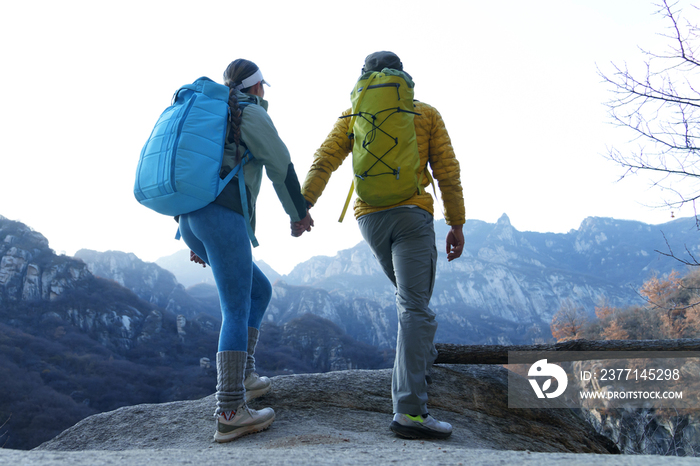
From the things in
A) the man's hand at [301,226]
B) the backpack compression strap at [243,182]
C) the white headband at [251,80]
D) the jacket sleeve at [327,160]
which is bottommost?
the man's hand at [301,226]

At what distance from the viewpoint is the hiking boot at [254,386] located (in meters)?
2.61

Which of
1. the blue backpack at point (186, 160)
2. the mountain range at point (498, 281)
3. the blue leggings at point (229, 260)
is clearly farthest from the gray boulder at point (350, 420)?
the mountain range at point (498, 281)

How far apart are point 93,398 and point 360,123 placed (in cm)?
4844

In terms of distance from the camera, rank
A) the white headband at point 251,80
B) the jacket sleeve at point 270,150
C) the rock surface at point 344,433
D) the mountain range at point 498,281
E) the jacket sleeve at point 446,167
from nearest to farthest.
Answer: the rock surface at point 344,433, the jacket sleeve at point 270,150, the white headband at point 251,80, the jacket sleeve at point 446,167, the mountain range at point 498,281

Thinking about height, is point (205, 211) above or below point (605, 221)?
below

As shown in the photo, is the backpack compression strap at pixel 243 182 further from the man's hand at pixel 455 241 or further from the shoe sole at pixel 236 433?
the man's hand at pixel 455 241

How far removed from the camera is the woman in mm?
1998

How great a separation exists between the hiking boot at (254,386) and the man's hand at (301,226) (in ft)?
3.40

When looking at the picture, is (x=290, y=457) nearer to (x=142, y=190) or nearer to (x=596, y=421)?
(x=142, y=190)

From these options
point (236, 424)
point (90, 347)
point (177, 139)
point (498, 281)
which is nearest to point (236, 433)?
point (236, 424)

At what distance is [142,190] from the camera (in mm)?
1998

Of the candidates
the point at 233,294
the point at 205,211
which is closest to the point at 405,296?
the point at 233,294

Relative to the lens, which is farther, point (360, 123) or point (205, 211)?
point (360, 123)

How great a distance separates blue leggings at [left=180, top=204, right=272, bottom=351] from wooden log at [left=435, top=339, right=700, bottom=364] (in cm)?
220
